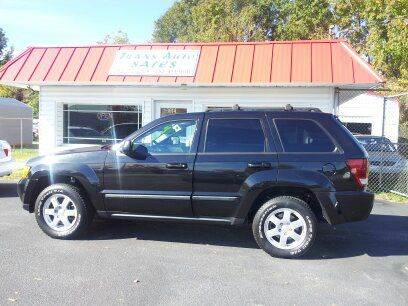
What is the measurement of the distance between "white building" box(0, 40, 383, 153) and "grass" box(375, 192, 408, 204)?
7.66 ft

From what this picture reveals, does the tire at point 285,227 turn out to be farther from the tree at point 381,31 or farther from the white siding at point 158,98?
the tree at point 381,31

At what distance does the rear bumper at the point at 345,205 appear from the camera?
5441 mm

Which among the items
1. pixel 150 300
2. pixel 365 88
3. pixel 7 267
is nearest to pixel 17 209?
pixel 7 267

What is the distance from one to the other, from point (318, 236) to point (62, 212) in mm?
3653

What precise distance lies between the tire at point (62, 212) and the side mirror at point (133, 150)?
3.15 ft

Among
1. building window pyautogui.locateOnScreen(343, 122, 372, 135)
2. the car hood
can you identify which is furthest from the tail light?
building window pyautogui.locateOnScreen(343, 122, 372, 135)

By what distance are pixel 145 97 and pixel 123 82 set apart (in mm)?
855

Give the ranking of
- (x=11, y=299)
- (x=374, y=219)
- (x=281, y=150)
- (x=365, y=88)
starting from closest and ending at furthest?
(x=11, y=299) < (x=281, y=150) < (x=374, y=219) < (x=365, y=88)

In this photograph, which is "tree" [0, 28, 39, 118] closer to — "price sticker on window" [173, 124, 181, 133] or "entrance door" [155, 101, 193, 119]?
"entrance door" [155, 101, 193, 119]

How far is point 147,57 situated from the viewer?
12031 mm

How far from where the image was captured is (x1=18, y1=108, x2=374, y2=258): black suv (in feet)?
18.0

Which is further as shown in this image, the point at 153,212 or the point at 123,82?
the point at 123,82

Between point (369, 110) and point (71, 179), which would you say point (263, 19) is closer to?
point (369, 110)

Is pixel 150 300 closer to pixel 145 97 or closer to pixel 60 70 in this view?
pixel 145 97
